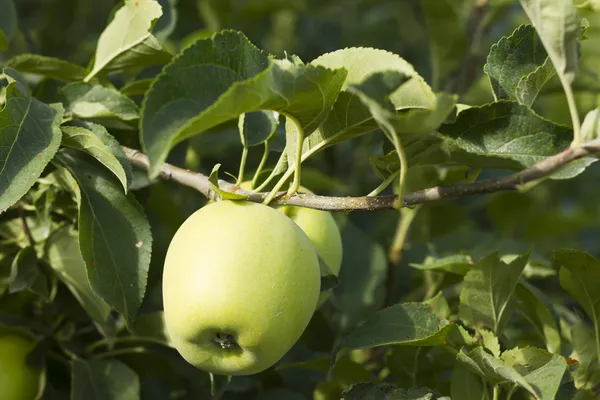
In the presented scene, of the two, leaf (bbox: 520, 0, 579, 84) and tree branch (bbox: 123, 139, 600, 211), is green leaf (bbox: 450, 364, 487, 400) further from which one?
leaf (bbox: 520, 0, 579, 84)

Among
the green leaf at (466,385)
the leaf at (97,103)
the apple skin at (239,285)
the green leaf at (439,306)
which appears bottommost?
the green leaf at (466,385)

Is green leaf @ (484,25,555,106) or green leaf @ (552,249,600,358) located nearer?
green leaf @ (484,25,555,106)

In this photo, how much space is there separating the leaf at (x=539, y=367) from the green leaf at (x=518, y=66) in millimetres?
325

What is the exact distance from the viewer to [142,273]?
96 cm

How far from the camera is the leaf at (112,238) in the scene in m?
0.94

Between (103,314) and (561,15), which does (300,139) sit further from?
(103,314)

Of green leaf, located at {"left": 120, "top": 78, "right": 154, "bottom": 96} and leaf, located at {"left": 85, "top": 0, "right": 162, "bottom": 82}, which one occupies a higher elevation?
leaf, located at {"left": 85, "top": 0, "right": 162, "bottom": 82}

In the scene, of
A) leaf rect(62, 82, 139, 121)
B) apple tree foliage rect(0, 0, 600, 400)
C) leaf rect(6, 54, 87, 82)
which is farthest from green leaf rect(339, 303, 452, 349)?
leaf rect(6, 54, 87, 82)

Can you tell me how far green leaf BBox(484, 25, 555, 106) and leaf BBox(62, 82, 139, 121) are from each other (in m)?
0.51

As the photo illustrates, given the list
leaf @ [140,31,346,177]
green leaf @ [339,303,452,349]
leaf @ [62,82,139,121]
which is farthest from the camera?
leaf @ [62,82,139,121]

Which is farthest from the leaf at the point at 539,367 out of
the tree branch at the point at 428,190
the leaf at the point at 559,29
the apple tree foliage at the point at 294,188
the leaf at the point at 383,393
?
the leaf at the point at 559,29

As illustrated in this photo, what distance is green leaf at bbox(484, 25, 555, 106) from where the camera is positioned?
885 mm

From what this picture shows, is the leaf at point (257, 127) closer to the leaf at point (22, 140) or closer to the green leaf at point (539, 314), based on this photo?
the leaf at point (22, 140)

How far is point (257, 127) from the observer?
3.30ft
